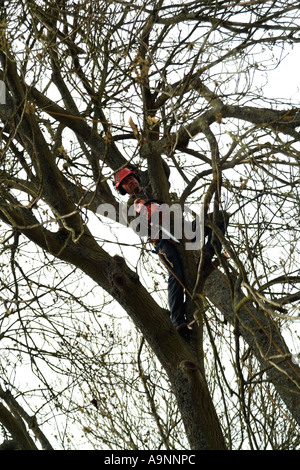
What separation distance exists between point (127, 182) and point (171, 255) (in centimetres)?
88

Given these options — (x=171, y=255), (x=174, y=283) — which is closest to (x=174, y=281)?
(x=174, y=283)

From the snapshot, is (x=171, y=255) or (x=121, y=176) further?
(x=121, y=176)

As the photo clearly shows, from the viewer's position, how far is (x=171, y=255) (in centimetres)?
511

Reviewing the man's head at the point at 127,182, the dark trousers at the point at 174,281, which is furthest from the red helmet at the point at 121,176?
the dark trousers at the point at 174,281

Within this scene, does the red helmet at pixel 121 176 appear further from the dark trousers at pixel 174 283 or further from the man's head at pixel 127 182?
the dark trousers at pixel 174 283

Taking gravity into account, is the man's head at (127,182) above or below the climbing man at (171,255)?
above

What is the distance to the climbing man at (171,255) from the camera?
4855 millimetres

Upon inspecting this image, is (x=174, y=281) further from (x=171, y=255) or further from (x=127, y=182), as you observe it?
(x=127, y=182)
